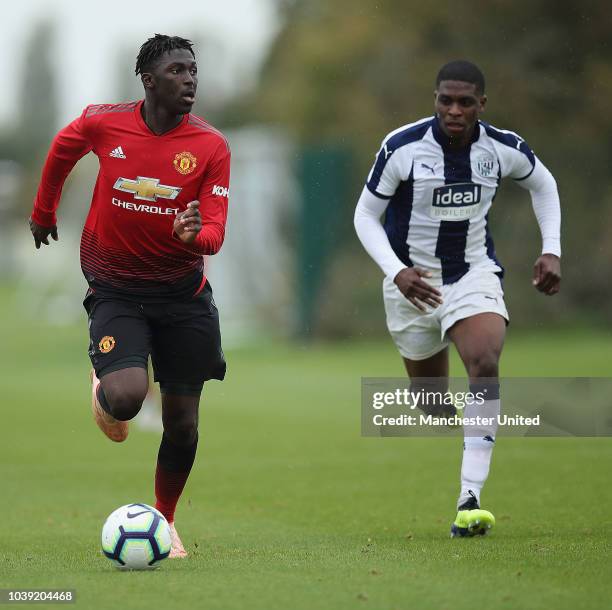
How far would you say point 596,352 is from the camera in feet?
71.1

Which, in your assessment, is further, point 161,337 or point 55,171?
point 55,171

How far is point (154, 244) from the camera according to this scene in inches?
293

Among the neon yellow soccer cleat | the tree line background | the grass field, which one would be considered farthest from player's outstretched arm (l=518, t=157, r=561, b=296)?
the tree line background

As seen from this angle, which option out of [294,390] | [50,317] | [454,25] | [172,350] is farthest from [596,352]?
[50,317]

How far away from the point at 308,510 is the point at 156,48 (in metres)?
3.76

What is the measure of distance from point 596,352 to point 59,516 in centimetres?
1382

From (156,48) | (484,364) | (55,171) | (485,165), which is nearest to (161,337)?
(55,171)

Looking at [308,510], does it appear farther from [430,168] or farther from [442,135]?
[442,135]

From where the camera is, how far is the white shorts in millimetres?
8484

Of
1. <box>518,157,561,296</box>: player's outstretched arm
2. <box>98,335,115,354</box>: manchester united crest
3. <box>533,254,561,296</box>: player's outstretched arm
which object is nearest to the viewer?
<box>98,335,115,354</box>: manchester united crest

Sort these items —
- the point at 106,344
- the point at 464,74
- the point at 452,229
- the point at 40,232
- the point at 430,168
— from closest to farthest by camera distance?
the point at 106,344, the point at 40,232, the point at 464,74, the point at 430,168, the point at 452,229

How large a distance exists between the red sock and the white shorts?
2021mm

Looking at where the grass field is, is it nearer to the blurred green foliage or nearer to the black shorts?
the black shorts

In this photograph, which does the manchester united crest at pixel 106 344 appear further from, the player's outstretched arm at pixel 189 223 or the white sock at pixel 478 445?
the white sock at pixel 478 445
